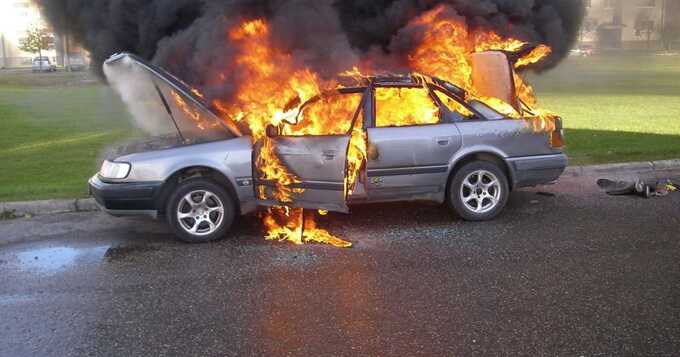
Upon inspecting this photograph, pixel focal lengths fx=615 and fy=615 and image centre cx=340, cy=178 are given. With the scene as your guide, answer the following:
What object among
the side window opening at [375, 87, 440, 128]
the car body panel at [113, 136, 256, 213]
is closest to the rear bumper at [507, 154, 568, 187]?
the side window opening at [375, 87, 440, 128]

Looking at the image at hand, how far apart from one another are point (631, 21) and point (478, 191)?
2.10 metres

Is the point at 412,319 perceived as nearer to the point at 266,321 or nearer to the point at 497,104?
the point at 266,321

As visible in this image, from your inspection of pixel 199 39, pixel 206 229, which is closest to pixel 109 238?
pixel 206 229

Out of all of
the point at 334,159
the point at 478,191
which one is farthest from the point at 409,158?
the point at 478,191

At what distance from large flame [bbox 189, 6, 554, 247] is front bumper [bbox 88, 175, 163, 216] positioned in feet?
3.09

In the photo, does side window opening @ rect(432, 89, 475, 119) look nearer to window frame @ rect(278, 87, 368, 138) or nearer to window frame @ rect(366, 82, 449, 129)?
window frame @ rect(366, 82, 449, 129)

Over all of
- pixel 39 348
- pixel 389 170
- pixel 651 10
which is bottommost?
pixel 39 348

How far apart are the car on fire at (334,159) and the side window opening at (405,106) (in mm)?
10

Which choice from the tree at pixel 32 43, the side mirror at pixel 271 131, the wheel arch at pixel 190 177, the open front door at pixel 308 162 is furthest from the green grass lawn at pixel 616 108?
the tree at pixel 32 43

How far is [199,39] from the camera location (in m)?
6.60

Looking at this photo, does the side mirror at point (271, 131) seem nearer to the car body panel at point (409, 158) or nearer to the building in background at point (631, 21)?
the car body panel at point (409, 158)

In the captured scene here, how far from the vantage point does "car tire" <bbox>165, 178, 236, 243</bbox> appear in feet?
17.8

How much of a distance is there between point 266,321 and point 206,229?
1959mm

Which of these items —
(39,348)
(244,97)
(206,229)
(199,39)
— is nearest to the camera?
(39,348)
